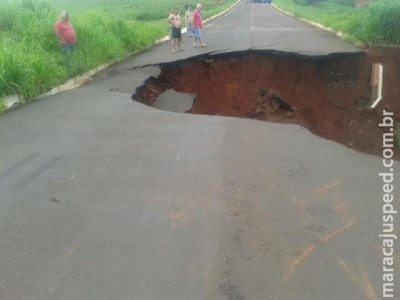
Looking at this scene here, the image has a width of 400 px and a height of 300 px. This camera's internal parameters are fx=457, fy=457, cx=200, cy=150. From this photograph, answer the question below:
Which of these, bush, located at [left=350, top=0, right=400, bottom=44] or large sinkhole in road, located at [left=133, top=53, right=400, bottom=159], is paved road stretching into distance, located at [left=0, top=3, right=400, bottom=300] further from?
bush, located at [left=350, top=0, right=400, bottom=44]

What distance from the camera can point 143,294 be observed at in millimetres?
3326

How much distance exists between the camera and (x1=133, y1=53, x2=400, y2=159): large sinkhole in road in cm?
1279

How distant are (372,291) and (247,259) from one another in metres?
0.97

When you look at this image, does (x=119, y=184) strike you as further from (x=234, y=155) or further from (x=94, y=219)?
(x=234, y=155)

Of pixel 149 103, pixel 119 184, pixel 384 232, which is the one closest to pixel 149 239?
pixel 119 184

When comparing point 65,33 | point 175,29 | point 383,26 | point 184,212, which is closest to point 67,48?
point 65,33

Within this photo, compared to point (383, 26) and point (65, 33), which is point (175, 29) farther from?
point (383, 26)

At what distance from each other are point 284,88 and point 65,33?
6703mm

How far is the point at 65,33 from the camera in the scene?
479 inches

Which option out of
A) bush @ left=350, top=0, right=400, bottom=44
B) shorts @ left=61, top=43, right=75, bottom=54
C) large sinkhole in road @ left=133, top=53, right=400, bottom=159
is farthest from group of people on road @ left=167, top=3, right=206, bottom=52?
bush @ left=350, top=0, right=400, bottom=44

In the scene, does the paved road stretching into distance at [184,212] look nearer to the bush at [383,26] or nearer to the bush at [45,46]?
the bush at [45,46]

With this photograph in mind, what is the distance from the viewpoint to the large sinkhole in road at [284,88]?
12795mm

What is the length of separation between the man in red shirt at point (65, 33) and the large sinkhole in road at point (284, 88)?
2.57 m

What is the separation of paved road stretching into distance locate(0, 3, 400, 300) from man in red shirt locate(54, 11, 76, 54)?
5.08 meters
